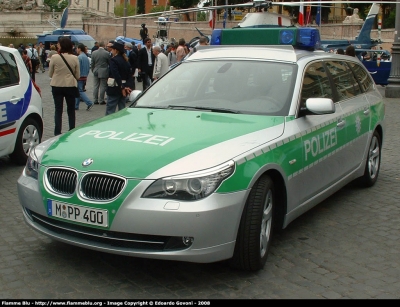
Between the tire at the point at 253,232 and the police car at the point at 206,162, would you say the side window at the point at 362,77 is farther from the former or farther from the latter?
the tire at the point at 253,232

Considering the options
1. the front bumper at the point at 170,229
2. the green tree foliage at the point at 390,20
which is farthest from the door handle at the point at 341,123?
the green tree foliage at the point at 390,20

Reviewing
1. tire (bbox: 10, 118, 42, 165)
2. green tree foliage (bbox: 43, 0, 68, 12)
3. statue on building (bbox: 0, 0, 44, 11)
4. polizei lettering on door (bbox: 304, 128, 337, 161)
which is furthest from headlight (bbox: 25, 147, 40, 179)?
green tree foliage (bbox: 43, 0, 68, 12)

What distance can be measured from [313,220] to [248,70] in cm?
165

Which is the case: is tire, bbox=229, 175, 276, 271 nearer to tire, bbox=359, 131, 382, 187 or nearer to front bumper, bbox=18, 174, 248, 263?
front bumper, bbox=18, 174, 248, 263

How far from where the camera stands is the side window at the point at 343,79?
6535 millimetres

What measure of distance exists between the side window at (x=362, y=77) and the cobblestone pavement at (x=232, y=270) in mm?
1840

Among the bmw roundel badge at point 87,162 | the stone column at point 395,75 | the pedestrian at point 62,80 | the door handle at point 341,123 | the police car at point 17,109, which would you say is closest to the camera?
the bmw roundel badge at point 87,162

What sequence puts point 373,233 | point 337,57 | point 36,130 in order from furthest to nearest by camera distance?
point 36,130, point 337,57, point 373,233

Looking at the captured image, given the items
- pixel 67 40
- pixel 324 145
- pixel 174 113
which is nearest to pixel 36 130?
pixel 67 40

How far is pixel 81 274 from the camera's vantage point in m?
4.54

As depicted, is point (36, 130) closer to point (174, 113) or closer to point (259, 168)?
point (174, 113)

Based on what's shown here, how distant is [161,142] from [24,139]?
4.64 meters

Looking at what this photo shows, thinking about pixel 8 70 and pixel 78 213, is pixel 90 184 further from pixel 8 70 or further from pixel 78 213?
pixel 8 70

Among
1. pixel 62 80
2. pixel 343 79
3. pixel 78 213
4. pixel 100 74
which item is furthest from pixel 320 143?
pixel 100 74
